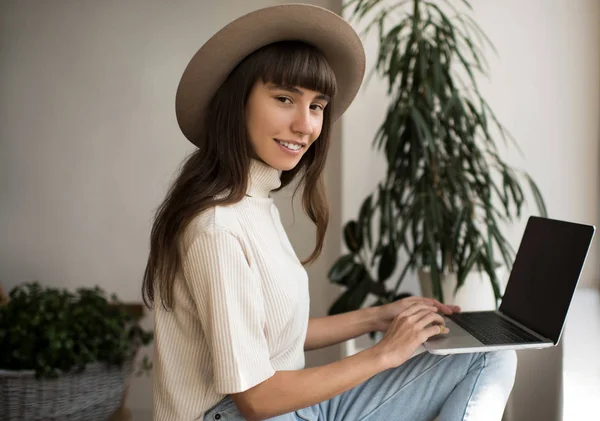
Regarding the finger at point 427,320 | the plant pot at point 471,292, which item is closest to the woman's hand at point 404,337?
the finger at point 427,320

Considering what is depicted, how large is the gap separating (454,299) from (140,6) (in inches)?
86.8

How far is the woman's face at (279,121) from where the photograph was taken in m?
1.19

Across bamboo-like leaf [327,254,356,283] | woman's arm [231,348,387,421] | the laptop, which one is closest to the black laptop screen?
the laptop

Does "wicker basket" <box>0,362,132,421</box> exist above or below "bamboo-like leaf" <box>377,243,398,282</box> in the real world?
below

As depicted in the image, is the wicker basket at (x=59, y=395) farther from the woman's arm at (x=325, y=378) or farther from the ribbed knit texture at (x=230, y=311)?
the woman's arm at (x=325, y=378)

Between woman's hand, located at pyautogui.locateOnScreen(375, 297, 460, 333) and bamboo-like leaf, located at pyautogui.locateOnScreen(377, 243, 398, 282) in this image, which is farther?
bamboo-like leaf, located at pyautogui.locateOnScreen(377, 243, 398, 282)

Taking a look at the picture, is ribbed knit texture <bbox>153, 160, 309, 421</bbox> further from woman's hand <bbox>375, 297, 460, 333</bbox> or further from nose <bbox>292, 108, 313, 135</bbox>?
woman's hand <bbox>375, 297, 460, 333</bbox>

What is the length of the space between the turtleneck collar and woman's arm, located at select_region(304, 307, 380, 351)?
39 cm

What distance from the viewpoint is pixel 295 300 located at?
1.20 m

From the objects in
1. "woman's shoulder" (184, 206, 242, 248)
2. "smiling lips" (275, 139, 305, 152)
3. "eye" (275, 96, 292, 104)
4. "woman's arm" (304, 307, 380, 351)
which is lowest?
"woman's arm" (304, 307, 380, 351)

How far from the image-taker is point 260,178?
1.27m

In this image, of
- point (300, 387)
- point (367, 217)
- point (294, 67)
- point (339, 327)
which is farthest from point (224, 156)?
point (367, 217)

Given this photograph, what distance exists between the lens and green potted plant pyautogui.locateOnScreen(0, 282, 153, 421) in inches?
89.3

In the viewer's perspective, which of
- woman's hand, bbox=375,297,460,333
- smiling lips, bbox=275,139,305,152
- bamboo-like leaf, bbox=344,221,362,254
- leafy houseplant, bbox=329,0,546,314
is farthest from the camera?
bamboo-like leaf, bbox=344,221,362,254
